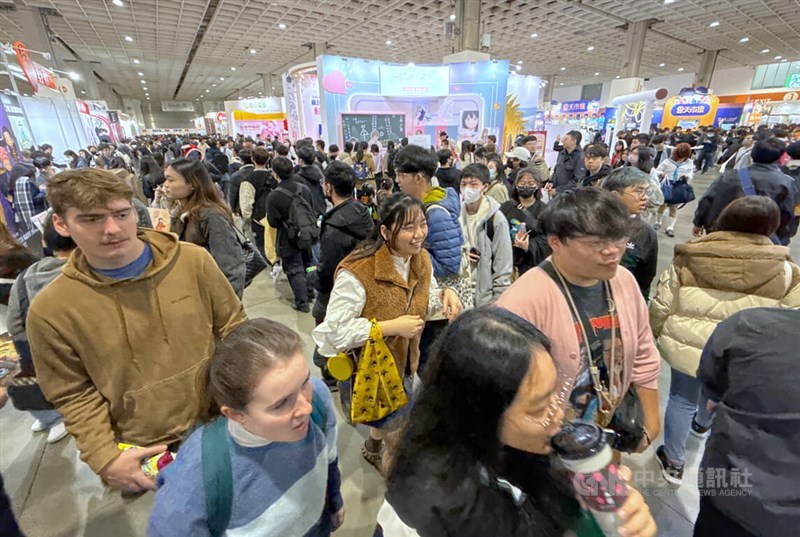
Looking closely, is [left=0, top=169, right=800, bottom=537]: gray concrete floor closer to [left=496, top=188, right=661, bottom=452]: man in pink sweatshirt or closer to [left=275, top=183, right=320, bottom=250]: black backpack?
[left=496, top=188, right=661, bottom=452]: man in pink sweatshirt

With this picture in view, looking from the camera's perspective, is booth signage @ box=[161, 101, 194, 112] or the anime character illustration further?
booth signage @ box=[161, 101, 194, 112]

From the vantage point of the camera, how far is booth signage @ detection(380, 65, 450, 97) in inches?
396

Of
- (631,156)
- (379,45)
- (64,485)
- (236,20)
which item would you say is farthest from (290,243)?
(379,45)

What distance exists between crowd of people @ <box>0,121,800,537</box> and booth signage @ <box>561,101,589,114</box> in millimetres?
20993

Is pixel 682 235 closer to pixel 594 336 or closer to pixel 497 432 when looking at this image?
pixel 594 336

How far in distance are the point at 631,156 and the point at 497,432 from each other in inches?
234

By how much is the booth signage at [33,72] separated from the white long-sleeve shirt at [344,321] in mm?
8798

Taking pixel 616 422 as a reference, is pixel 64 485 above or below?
below

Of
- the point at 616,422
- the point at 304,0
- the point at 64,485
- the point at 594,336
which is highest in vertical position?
the point at 304,0

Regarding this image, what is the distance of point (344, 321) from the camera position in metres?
1.63

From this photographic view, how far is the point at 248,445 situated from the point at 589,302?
126cm

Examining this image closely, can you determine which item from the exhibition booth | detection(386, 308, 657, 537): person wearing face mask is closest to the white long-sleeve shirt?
detection(386, 308, 657, 537): person wearing face mask

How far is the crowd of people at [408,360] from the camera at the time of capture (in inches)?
32.6

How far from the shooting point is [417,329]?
172cm
